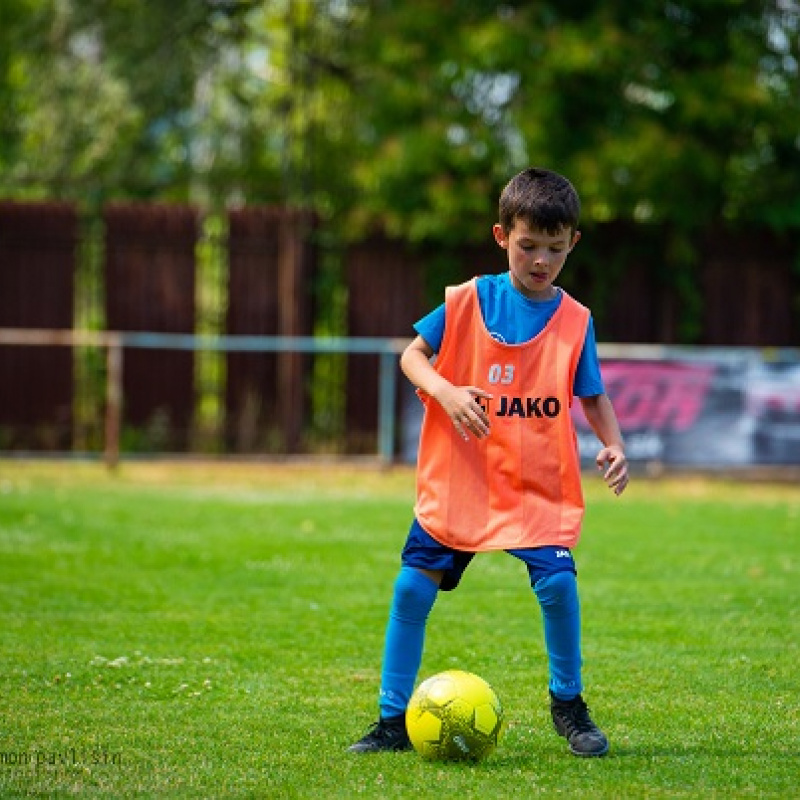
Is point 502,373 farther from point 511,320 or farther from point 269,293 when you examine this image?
point 269,293

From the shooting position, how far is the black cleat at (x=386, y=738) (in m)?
5.71

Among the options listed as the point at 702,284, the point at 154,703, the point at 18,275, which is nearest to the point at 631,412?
the point at 702,284

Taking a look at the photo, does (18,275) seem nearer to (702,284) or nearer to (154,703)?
(702,284)

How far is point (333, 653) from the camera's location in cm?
775

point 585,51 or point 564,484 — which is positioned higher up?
point 585,51

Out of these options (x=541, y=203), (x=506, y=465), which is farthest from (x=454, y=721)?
(x=541, y=203)

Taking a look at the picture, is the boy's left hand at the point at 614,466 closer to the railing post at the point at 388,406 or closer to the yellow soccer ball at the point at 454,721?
the yellow soccer ball at the point at 454,721

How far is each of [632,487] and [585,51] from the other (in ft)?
20.1

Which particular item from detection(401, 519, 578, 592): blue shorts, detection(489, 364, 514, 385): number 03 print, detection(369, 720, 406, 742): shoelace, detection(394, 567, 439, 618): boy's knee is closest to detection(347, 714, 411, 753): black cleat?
detection(369, 720, 406, 742): shoelace

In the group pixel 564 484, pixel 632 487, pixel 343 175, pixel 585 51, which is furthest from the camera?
pixel 343 175

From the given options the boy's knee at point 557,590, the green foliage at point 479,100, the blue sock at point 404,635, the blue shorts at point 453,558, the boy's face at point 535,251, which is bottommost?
the blue sock at point 404,635

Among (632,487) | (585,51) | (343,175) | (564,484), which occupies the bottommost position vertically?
(632,487)

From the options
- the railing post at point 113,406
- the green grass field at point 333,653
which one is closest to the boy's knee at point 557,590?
the green grass field at point 333,653

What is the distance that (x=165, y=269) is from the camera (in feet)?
72.2
